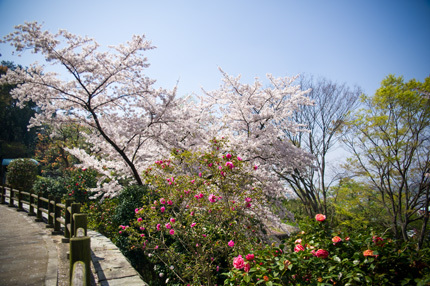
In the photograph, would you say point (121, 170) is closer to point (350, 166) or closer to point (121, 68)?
point (121, 68)

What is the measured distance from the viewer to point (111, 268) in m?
3.64

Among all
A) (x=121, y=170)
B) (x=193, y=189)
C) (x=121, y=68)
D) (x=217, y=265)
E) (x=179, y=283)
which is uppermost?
(x=121, y=68)

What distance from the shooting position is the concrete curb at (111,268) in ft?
10.5

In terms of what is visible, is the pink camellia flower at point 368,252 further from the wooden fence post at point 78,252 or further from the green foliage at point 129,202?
the green foliage at point 129,202

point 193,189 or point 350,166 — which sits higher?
point 350,166

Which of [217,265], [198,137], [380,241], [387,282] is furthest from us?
[198,137]

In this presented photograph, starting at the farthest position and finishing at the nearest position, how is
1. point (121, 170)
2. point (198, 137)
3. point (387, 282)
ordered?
point (121, 170) → point (198, 137) → point (387, 282)

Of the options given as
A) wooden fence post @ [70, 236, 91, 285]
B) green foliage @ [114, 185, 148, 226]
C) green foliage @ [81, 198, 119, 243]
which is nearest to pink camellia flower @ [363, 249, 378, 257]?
wooden fence post @ [70, 236, 91, 285]

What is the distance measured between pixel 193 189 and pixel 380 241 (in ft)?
8.79

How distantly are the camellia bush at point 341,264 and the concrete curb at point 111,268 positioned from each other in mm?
1841

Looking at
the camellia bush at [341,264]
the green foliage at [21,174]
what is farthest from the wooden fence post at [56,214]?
the green foliage at [21,174]

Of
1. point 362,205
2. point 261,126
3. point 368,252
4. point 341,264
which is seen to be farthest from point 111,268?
point 362,205

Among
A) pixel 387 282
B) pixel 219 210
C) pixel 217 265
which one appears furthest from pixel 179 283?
pixel 387 282

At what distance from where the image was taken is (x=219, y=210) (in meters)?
3.67
